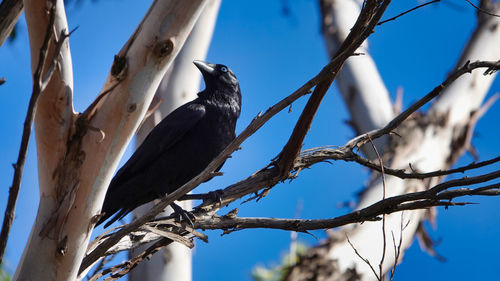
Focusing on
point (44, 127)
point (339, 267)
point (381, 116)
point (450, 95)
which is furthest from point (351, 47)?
point (450, 95)

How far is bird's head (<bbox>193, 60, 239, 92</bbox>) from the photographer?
3893 millimetres

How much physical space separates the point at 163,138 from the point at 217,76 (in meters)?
0.90

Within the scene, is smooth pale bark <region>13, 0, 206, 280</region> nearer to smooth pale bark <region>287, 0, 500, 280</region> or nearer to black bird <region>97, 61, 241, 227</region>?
black bird <region>97, 61, 241, 227</region>

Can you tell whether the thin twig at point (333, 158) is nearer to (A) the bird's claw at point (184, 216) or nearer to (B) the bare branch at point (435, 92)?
(B) the bare branch at point (435, 92)

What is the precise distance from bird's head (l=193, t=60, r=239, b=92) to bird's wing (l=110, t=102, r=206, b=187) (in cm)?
50

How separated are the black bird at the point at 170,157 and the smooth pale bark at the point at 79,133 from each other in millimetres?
1188

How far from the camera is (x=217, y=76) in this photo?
3971mm

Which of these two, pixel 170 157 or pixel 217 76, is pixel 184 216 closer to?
pixel 170 157

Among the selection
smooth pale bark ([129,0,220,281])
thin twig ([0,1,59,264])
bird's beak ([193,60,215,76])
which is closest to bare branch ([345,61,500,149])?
thin twig ([0,1,59,264])

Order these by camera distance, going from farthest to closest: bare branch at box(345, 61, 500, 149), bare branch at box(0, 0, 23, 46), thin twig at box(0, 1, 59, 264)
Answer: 1. bare branch at box(0, 0, 23, 46)
2. bare branch at box(345, 61, 500, 149)
3. thin twig at box(0, 1, 59, 264)

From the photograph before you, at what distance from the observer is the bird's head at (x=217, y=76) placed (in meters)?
3.89

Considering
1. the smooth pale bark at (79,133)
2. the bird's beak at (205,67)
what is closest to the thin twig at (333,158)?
the smooth pale bark at (79,133)

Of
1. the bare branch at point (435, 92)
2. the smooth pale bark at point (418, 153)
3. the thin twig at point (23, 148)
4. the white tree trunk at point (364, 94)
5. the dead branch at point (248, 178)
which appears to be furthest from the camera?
the white tree trunk at point (364, 94)

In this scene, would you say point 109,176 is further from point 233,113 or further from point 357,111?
point 357,111
